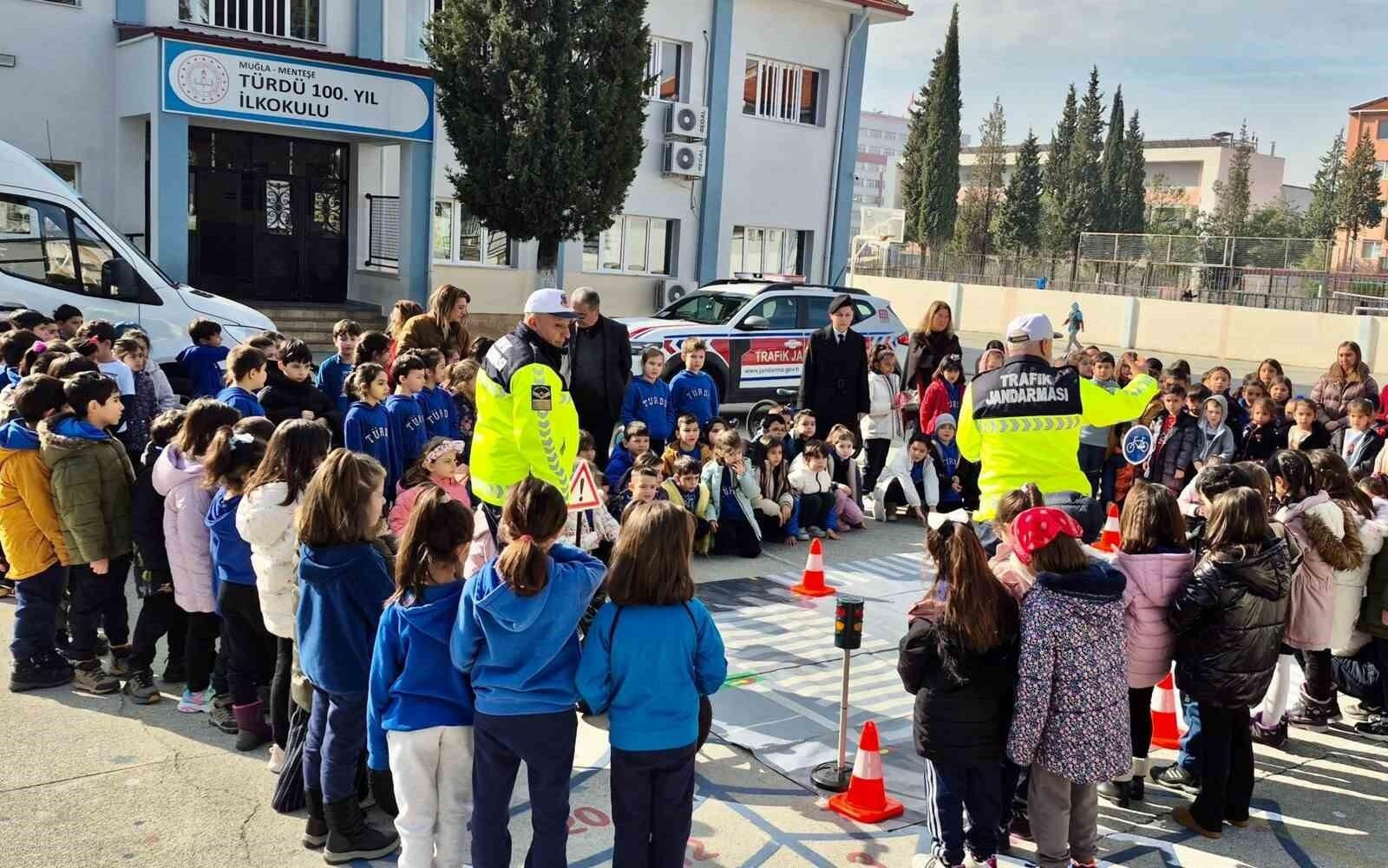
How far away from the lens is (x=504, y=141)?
19516 millimetres

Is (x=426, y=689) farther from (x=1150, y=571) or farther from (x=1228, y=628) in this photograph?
(x=1228, y=628)

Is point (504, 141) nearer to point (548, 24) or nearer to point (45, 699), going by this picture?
point (548, 24)

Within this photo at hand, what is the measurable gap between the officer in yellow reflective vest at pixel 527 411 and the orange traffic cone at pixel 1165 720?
3439mm

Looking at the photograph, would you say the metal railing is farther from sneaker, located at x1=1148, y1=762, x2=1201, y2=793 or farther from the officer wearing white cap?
sneaker, located at x1=1148, y1=762, x2=1201, y2=793

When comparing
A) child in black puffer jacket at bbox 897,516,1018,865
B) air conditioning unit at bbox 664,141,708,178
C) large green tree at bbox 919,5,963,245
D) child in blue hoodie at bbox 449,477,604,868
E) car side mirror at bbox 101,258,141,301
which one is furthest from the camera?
large green tree at bbox 919,5,963,245

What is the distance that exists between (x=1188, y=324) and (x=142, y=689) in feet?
116

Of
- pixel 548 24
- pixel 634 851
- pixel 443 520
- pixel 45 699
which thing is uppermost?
pixel 548 24

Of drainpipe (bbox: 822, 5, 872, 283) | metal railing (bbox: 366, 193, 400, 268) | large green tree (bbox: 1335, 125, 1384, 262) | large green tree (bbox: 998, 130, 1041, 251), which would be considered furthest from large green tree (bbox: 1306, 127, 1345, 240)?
metal railing (bbox: 366, 193, 400, 268)

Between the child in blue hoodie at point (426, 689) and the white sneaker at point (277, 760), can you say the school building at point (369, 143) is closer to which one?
the white sneaker at point (277, 760)

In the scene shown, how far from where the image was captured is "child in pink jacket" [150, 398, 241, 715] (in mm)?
5594

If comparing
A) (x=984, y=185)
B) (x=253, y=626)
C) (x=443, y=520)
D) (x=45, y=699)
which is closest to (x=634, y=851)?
(x=443, y=520)

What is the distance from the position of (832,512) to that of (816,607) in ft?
7.57

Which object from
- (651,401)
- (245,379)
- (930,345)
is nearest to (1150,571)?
(245,379)

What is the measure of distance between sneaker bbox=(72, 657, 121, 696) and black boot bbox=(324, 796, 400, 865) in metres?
2.14
